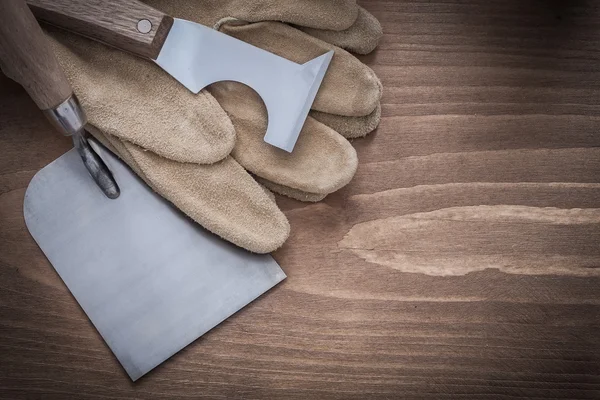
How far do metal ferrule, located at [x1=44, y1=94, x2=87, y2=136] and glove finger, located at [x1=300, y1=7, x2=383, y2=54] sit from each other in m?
0.19

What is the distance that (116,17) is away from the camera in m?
0.48

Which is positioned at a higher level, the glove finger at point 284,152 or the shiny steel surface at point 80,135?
the glove finger at point 284,152

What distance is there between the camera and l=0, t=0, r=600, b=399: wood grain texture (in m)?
0.49

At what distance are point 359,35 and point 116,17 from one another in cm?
19

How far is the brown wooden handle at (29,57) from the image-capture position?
39 cm

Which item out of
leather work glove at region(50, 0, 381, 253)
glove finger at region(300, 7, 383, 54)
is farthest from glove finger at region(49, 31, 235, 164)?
glove finger at region(300, 7, 383, 54)

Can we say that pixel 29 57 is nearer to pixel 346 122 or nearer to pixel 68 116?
pixel 68 116

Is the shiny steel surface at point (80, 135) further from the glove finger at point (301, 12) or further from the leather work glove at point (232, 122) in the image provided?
the glove finger at point (301, 12)

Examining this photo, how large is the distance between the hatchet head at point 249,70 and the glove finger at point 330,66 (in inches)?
0.8

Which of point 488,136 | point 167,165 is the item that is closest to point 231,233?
point 167,165

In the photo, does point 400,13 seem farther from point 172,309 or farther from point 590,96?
point 172,309

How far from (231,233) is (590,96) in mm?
327

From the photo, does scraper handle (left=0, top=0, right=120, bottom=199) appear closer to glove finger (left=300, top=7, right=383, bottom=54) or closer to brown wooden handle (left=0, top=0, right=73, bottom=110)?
brown wooden handle (left=0, top=0, right=73, bottom=110)

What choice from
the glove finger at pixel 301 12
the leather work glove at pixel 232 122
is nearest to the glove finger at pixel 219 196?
the leather work glove at pixel 232 122
